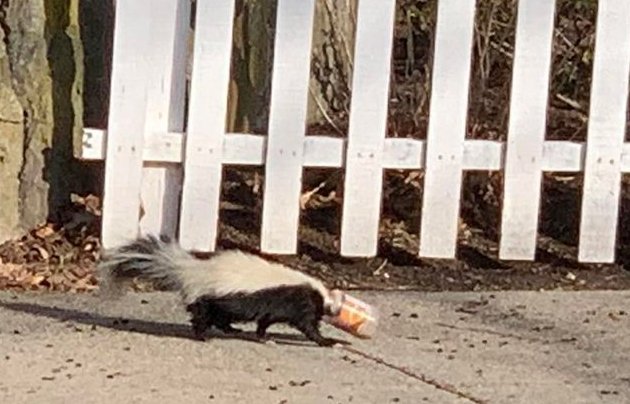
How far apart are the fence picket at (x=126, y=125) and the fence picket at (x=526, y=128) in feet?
4.74

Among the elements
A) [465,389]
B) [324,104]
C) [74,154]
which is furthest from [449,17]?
[465,389]

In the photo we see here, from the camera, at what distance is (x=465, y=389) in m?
5.71

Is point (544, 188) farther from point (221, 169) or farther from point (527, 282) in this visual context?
point (221, 169)

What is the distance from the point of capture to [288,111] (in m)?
7.25


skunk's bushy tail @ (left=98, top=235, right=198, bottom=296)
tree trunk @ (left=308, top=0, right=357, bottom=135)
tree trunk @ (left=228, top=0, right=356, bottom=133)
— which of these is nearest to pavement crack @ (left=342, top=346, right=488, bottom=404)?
skunk's bushy tail @ (left=98, top=235, right=198, bottom=296)

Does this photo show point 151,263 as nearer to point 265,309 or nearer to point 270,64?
point 265,309

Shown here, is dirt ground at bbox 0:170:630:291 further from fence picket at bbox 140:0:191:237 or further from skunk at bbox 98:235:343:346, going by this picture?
skunk at bbox 98:235:343:346

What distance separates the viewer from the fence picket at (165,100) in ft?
23.6

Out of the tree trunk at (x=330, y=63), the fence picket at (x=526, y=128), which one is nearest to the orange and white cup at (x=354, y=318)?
the fence picket at (x=526, y=128)

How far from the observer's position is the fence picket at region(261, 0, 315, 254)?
721cm

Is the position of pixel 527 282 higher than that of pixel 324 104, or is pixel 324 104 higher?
pixel 324 104

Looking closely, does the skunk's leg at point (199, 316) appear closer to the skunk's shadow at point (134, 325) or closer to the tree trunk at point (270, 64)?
the skunk's shadow at point (134, 325)

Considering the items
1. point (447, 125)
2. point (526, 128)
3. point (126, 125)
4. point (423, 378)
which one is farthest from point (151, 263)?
point (526, 128)

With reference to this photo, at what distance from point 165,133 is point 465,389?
204cm
